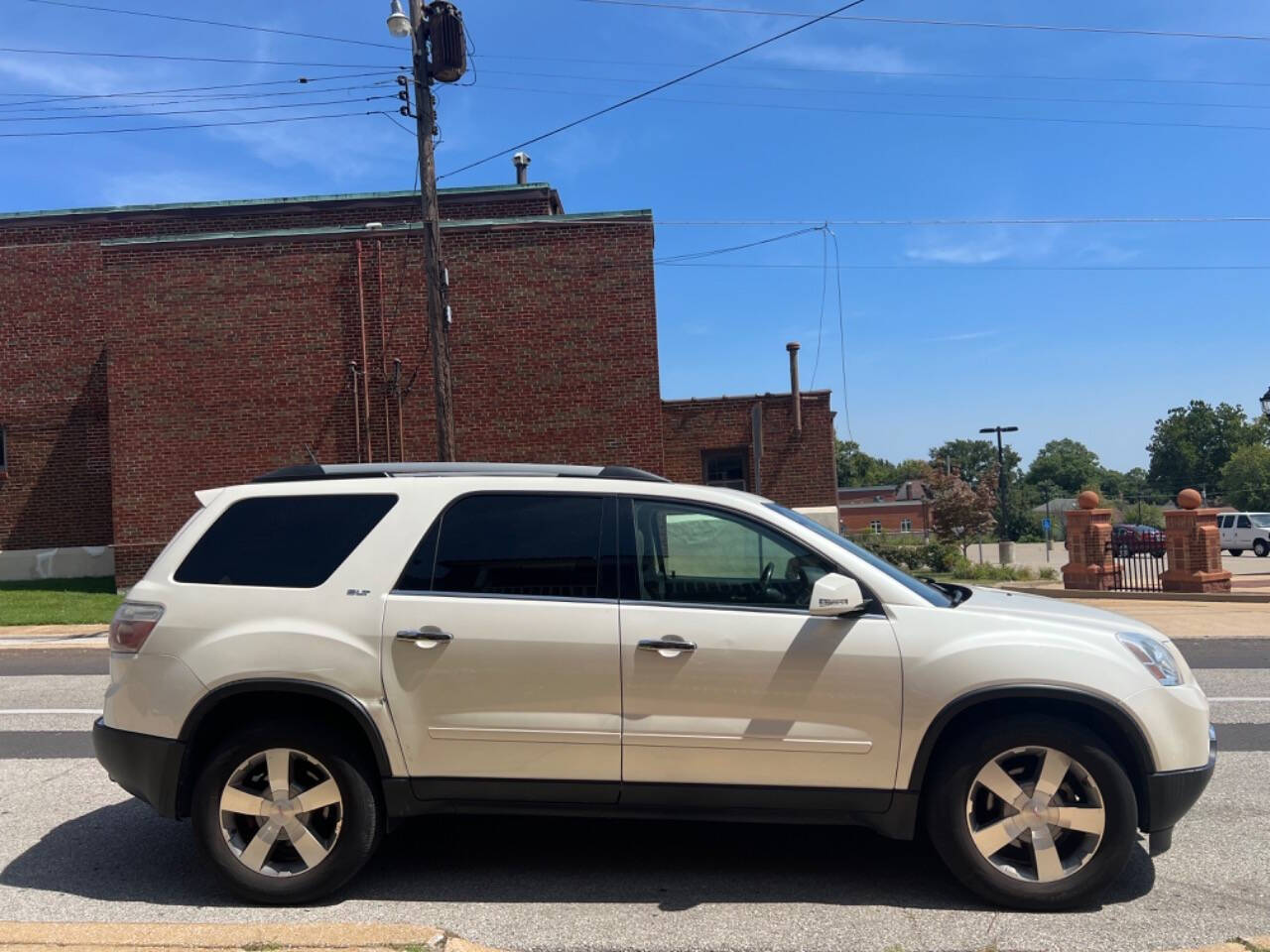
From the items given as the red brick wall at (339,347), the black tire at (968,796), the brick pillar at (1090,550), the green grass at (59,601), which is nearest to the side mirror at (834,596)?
the black tire at (968,796)

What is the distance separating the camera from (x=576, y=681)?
4.09 m

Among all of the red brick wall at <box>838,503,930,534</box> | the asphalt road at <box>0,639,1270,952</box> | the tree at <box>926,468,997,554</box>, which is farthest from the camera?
the red brick wall at <box>838,503,930,534</box>

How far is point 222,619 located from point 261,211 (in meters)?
20.4

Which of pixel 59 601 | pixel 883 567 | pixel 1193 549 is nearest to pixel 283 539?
pixel 883 567

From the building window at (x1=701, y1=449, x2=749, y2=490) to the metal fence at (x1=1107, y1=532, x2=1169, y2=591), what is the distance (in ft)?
24.6

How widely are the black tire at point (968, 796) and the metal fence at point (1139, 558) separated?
16115 millimetres

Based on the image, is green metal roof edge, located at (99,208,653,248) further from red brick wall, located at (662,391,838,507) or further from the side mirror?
the side mirror

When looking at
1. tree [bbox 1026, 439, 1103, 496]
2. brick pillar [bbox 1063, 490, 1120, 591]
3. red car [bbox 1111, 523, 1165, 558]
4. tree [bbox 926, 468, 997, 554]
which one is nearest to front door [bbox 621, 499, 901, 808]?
brick pillar [bbox 1063, 490, 1120, 591]

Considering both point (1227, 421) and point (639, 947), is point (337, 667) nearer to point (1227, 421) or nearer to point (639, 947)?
point (639, 947)

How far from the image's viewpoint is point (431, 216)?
14.6 meters

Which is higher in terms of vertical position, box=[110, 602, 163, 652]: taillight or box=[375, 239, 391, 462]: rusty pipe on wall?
box=[375, 239, 391, 462]: rusty pipe on wall

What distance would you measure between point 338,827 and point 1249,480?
9959 centimetres

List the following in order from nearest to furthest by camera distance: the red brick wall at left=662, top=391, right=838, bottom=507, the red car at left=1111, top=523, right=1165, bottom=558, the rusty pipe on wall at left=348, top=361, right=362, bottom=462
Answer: the red car at left=1111, top=523, right=1165, bottom=558, the rusty pipe on wall at left=348, top=361, right=362, bottom=462, the red brick wall at left=662, top=391, right=838, bottom=507

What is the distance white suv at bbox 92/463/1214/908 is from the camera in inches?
158
